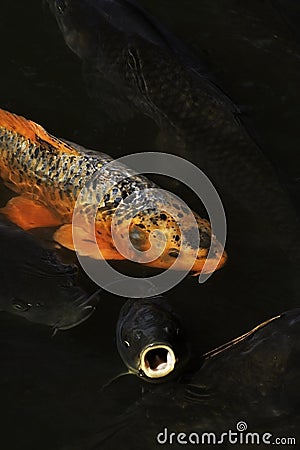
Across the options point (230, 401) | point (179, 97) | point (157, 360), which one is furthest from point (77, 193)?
point (230, 401)

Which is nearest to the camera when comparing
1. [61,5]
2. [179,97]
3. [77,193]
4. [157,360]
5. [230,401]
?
[230,401]

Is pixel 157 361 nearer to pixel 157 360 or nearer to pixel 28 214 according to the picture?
pixel 157 360

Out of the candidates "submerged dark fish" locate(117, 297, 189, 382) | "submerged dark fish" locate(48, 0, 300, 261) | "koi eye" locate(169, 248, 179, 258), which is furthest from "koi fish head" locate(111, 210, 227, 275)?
"submerged dark fish" locate(117, 297, 189, 382)

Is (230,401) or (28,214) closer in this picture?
(230,401)

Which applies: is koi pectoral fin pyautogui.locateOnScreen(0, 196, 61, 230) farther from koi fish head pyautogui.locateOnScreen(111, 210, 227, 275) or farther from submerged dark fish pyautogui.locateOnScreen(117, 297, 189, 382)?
submerged dark fish pyautogui.locateOnScreen(117, 297, 189, 382)

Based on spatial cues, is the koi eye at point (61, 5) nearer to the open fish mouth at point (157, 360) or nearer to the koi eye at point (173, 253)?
the koi eye at point (173, 253)

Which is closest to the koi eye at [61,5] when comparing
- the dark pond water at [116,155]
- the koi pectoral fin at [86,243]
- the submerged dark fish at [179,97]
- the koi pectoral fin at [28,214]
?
the submerged dark fish at [179,97]
